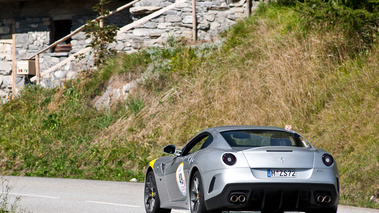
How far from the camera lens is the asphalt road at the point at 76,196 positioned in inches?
383

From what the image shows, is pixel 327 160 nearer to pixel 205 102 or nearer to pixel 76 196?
pixel 76 196

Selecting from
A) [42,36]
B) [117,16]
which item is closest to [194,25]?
[117,16]

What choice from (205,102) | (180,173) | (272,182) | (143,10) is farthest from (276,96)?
(272,182)

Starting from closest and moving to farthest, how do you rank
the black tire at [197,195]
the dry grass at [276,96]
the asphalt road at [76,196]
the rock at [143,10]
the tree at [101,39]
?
the black tire at [197,195]
the asphalt road at [76,196]
the dry grass at [276,96]
the tree at [101,39]
the rock at [143,10]

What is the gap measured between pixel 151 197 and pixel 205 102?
9.15 m

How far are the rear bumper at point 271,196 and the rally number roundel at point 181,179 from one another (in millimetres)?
931

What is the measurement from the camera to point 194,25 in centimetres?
2214

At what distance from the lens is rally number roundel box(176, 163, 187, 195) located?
7893 mm

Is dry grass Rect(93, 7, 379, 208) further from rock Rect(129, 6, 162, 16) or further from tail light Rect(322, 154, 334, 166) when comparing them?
tail light Rect(322, 154, 334, 166)

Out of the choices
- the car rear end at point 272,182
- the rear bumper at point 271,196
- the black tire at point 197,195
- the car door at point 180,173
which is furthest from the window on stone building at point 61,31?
the rear bumper at point 271,196

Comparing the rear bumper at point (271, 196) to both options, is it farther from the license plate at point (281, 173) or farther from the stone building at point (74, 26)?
the stone building at point (74, 26)

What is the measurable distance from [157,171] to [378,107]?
747 centimetres

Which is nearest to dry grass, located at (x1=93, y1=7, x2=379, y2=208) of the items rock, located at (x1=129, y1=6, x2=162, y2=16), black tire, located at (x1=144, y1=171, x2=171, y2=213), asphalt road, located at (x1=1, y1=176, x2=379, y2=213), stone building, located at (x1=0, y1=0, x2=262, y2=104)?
stone building, located at (x1=0, y1=0, x2=262, y2=104)

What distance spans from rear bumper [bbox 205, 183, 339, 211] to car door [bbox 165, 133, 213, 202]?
0.93 meters
